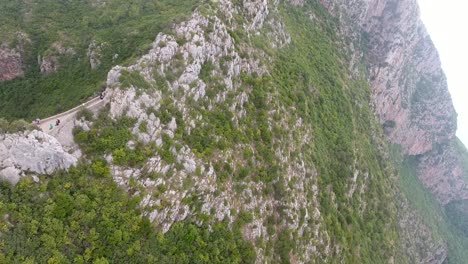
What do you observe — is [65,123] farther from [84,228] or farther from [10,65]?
[10,65]

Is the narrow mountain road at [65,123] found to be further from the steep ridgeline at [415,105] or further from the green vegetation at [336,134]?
the steep ridgeline at [415,105]

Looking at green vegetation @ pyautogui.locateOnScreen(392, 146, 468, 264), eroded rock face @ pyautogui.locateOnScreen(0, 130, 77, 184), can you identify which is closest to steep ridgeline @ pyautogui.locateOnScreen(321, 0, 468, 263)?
green vegetation @ pyautogui.locateOnScreen(392, 146, 468, 264)

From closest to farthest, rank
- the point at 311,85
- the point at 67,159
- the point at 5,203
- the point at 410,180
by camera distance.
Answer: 1. the point at 5,203
2. the point at 67,159
3. the point at 311,85
4. the point at 410,180

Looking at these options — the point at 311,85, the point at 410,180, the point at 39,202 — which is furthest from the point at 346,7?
the point at 39,202

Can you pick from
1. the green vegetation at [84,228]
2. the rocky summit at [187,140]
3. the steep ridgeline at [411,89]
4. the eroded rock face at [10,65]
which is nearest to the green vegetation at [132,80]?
the rocky summit at [187,140]

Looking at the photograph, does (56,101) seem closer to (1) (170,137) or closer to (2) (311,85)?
(1) (170,137)

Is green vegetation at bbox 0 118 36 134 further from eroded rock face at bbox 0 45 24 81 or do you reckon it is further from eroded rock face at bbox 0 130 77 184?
eroded rock face at bbox 0 45 24 81

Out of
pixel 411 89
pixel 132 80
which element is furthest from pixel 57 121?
pixel 411 89

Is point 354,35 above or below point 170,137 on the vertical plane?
above
